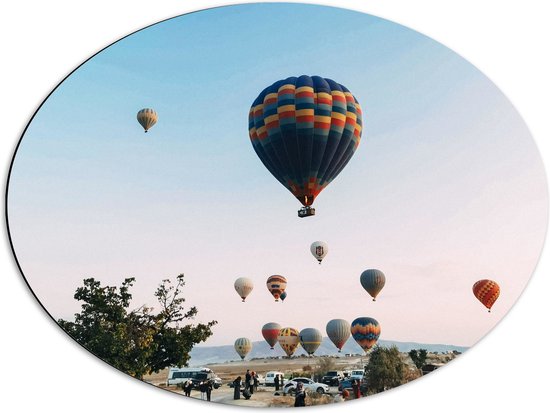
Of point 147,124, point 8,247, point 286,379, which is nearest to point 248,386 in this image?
point 286,379

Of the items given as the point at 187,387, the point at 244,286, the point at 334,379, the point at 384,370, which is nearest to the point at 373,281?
the point at 244,286

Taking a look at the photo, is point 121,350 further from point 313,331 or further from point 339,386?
point 313,331

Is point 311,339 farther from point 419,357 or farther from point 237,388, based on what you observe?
point 237,388

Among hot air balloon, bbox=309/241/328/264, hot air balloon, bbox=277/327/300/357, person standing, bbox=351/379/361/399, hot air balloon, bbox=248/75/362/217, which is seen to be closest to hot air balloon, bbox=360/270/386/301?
hot air balloon, bbox=309/241/328/264

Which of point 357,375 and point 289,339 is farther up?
point 289,339

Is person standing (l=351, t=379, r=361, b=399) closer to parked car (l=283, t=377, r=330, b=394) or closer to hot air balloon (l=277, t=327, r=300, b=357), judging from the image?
parked car (l=283, t=377, r=330, b=394)

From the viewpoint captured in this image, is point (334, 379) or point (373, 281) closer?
point (334, 379)
